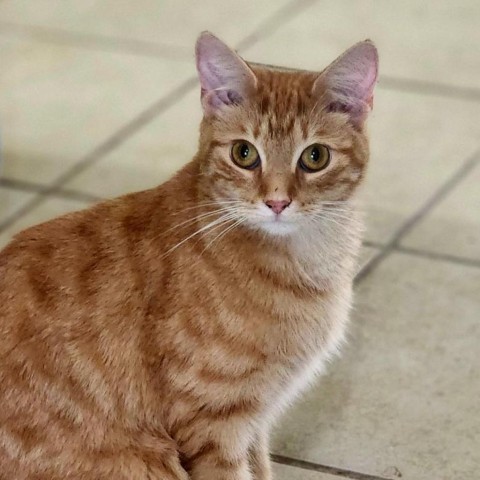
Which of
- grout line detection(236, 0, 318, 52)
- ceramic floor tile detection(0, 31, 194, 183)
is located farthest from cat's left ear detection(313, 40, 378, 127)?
grout line detection(236, 0, 318, 52)

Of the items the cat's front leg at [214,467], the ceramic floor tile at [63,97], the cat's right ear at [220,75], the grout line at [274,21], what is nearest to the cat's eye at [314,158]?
the cat's right ear at [220,75]

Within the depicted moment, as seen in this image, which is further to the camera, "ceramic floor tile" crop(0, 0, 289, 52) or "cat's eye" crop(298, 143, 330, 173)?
"ceramic floor tile" crop(0, 0, 289, 52)

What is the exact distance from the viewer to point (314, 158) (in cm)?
141

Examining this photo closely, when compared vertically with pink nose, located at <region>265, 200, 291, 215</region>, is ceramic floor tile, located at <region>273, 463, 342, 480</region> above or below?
below

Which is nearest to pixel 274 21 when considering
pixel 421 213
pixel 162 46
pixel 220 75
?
pixel 162 46

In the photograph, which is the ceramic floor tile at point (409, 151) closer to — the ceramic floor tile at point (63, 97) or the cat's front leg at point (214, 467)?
the ceramic floor tile at point (63, 97)

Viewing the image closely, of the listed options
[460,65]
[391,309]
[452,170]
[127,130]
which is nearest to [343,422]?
[391,309]

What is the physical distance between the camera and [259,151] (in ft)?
4.59

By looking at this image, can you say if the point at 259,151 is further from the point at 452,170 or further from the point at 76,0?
the point at 76,0

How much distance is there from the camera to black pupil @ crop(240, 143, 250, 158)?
1.41 m

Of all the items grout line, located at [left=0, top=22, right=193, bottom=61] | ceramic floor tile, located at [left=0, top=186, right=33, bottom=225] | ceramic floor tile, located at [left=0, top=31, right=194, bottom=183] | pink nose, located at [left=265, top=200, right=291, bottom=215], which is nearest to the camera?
pink nose, located at [left=265, top=200, right=291, bottom=215]

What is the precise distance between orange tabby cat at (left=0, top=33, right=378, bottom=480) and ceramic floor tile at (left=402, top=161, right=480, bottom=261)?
0.81 m

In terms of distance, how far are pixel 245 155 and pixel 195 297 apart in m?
0.20

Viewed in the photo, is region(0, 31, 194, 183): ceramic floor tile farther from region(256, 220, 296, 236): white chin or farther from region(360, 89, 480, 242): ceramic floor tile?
region(256, 220, 296, 236): white chin
